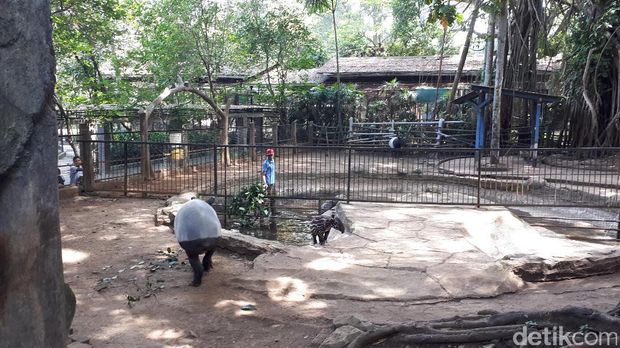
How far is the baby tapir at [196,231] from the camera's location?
5.26 meters

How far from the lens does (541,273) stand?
19.2 ft

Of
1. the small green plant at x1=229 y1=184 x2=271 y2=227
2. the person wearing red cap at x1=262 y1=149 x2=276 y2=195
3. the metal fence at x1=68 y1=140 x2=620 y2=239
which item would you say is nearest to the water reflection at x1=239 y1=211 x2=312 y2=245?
the small green plant at x1=229 y1=184 x2=271 y2=227

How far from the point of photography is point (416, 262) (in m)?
5.99

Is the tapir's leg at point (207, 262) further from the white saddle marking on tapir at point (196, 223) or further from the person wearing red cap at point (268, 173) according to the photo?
the person wearing red cap at point (268, 173)

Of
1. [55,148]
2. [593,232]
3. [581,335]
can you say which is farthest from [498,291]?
[593,232]

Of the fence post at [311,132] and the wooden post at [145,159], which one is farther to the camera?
the fence post at [311,132]

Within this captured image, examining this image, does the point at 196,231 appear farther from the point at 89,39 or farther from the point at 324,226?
the point at 89,39

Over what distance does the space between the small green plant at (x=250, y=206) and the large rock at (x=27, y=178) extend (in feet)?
23.4

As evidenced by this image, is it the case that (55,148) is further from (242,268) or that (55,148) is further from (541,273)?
(541,273)

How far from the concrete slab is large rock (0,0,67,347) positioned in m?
2.94

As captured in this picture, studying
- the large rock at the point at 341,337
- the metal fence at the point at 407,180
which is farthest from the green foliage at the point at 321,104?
the large rock at the point at 341,337

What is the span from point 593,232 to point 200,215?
7.32 metres

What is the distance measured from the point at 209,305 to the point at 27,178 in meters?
2.94

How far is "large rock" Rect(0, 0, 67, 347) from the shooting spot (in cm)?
217
